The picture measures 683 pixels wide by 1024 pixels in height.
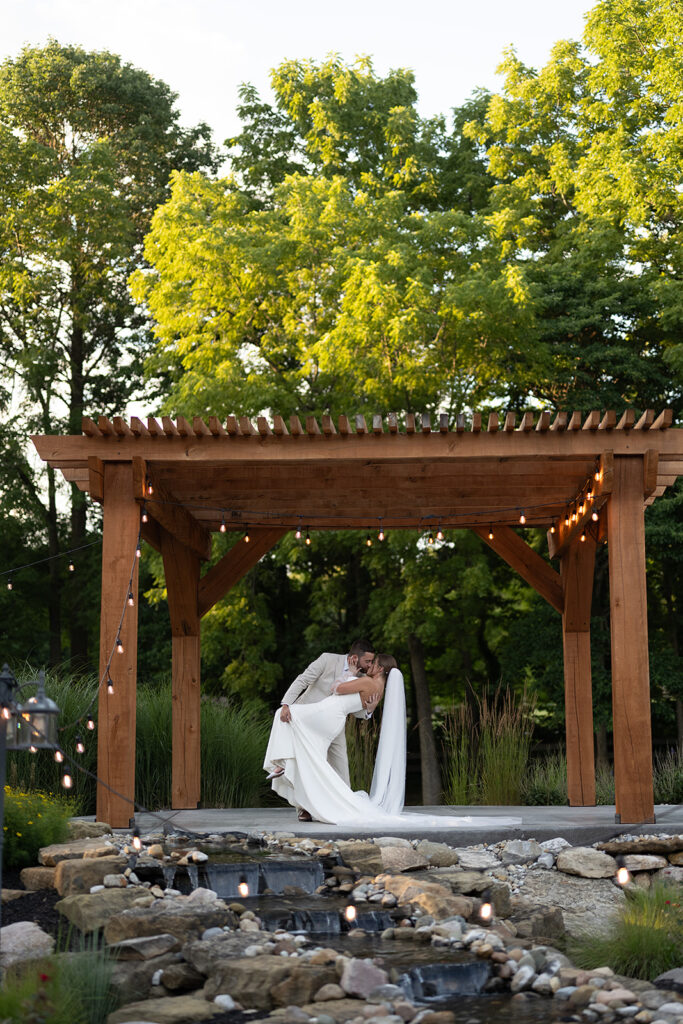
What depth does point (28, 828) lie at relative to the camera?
643 cm

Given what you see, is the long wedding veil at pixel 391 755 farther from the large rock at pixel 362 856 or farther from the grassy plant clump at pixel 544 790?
the grassy plant clump at pixel 544 790

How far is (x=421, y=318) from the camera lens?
14.0 m

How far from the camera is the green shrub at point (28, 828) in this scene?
6.33 metres

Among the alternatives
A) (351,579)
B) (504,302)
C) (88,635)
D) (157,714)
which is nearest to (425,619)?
(351,579)

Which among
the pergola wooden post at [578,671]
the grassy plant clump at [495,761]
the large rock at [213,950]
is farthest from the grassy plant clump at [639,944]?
the grassy plant clump at [495,761]

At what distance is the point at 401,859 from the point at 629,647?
6.91 feet

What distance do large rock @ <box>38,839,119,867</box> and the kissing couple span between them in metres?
1.89

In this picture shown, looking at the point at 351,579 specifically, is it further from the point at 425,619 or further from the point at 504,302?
the point at 504,302

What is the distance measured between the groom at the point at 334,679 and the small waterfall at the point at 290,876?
5.90 ft

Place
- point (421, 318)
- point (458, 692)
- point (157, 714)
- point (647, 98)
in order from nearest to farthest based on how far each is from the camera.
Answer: point (157, 714) < point (421, 318) < point (647, 98) < point (458, 692)

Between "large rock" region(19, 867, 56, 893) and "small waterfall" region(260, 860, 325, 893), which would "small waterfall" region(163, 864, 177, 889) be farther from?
"large rock" region(19, 867, 56, 893)

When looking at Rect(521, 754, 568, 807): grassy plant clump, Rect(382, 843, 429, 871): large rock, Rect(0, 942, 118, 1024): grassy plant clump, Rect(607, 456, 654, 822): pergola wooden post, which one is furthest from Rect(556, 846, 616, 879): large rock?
Rect(521, 754, 568, 807): grassy plant clump

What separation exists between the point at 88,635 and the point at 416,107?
1057cm

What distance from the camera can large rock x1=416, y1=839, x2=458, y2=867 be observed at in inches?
267
